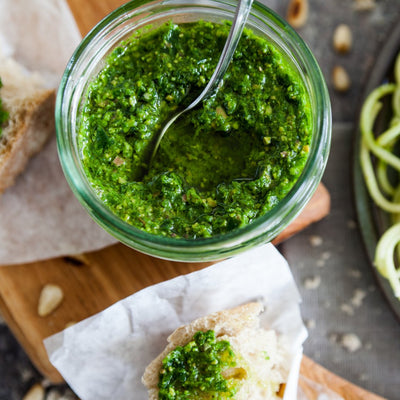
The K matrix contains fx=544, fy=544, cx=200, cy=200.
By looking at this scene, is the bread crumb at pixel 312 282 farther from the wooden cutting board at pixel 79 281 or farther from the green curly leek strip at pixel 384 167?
the wooden cutting board at pixel 79 281

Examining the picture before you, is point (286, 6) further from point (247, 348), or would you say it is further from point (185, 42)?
point (247, 348)

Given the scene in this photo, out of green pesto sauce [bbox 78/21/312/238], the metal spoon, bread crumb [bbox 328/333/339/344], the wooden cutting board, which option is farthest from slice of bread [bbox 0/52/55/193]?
bread crumb [bbox 328/333/339/344]

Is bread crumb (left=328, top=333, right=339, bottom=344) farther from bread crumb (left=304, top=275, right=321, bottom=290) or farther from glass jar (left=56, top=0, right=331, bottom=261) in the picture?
glass jar (left=56, top=0, right=331, bottom=261)

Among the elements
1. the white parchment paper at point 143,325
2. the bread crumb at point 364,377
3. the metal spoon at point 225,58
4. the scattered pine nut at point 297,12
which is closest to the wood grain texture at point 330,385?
the white parchment paper at point 143,325

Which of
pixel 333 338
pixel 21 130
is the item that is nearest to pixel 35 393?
pixel 21 130

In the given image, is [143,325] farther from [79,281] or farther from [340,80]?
[340,80]
